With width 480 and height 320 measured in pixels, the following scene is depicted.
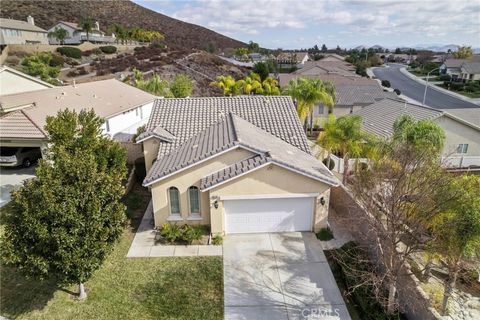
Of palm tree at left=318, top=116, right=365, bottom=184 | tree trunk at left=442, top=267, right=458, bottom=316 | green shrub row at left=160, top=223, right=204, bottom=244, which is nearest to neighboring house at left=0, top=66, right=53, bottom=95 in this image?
green shrub row at left=160, top=223, right=204, bottom=244

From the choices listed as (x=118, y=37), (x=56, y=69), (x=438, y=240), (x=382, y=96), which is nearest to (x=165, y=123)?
(x=438, y=240)

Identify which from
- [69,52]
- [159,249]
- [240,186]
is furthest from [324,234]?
[69,52]

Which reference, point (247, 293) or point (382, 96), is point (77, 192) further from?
point (382, 96)

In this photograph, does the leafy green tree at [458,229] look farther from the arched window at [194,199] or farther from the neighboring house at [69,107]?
the neighboring house at [69,107]

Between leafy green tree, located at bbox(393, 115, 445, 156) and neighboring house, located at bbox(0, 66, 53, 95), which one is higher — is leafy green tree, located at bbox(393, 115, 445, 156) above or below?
below

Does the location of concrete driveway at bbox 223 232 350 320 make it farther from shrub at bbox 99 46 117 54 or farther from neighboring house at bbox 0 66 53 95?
shrub at bbox 99 46 117 54

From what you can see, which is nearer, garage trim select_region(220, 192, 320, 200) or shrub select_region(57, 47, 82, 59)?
garage trim select_region(220, 192, 320, 200)

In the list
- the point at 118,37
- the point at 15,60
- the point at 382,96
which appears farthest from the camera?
the point at 118,37
